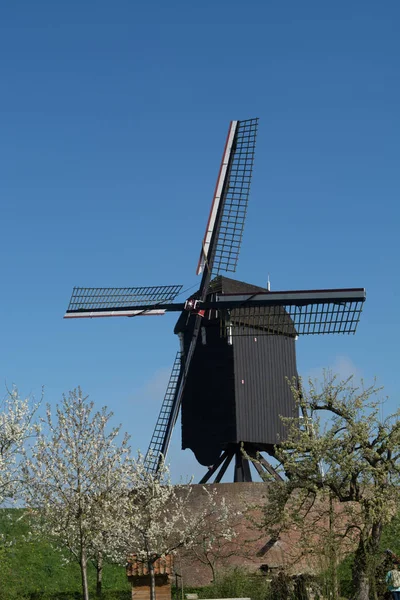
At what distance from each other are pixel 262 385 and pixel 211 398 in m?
2.16

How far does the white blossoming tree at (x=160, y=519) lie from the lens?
92.9 ft

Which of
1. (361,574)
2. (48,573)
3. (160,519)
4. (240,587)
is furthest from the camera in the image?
(48,573)

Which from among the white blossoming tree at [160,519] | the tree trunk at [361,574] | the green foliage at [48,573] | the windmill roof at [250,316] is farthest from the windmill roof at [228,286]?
the tree trunk at [361,574]

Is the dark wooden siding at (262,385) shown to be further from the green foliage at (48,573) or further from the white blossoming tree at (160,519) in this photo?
the green foliage at (48,573)

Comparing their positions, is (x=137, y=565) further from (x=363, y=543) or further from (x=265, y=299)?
(x=265, y=299)

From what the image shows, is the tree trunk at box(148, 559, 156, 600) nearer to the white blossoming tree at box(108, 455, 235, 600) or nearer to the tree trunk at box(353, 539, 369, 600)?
the white blossoming tree at box(108, 455, 235, 600)

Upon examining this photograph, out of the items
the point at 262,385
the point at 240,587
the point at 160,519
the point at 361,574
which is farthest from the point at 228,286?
the point at 361,574

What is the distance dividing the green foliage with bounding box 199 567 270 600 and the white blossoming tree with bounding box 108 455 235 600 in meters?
1.93

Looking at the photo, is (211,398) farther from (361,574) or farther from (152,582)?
(361,574)

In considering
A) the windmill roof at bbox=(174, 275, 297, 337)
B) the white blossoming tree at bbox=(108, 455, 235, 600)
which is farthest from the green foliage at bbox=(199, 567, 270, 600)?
the windmill roof at bbox=(174, 275, 297, 337)

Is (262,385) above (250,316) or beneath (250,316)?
beneath

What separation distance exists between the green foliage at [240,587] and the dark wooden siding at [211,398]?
23.7 feet

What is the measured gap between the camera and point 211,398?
121 ft

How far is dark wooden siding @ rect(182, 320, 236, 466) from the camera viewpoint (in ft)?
119
